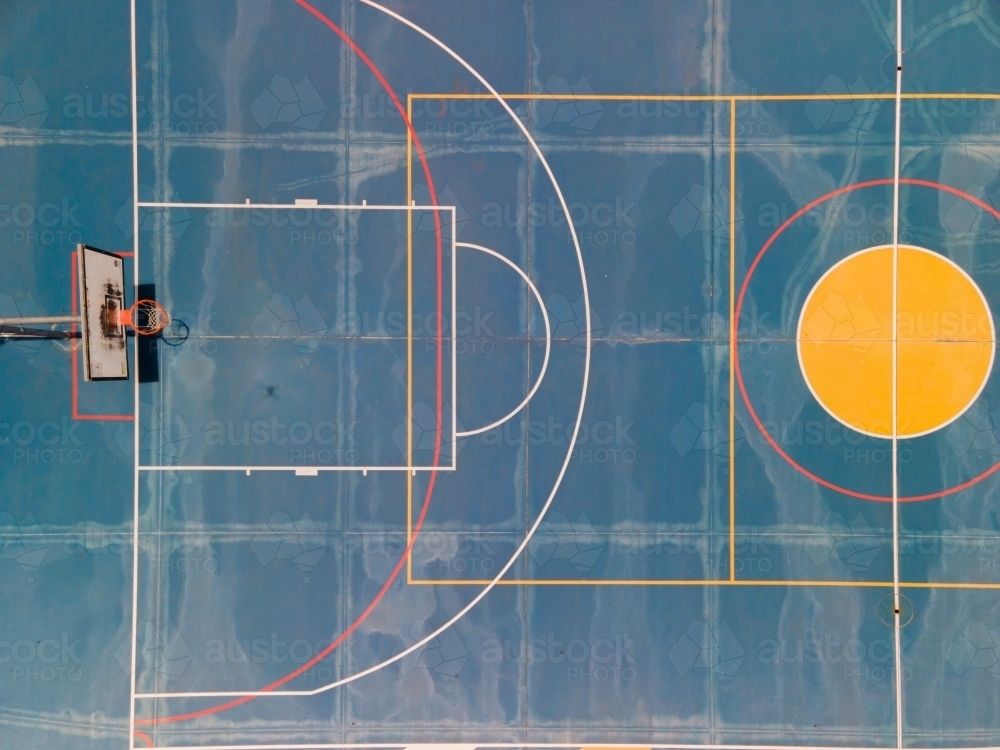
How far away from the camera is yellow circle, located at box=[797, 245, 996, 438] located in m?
9.16

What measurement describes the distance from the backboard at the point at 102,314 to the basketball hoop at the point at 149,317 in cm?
22

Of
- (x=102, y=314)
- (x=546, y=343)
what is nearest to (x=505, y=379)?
(x=546, y=343)

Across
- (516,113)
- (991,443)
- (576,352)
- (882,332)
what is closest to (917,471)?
(991,443)

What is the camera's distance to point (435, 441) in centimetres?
920

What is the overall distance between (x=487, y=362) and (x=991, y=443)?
7656 mm

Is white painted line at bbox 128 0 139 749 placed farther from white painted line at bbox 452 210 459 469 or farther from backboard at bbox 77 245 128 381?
white painted line at bbox 452 210 459 469

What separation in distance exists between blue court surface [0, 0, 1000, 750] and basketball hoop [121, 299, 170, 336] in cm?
17

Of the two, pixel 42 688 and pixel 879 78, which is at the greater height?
pixel 879 78

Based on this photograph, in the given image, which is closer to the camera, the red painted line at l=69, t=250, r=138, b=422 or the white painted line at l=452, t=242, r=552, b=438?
the red painted line at l=69, t=250, r=138, b=422

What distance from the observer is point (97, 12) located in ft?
29.9

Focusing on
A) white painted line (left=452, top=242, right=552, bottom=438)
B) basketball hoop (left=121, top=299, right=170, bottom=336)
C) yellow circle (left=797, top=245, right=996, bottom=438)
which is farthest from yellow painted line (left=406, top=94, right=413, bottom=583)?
yellow circle (left=797, top=245, right=996, bottom=438)

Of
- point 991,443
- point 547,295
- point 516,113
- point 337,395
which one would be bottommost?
point 991,443

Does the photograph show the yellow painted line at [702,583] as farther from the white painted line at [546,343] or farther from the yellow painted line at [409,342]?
the white painted line at [546,343]

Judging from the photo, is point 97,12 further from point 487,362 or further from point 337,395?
point 487,362
